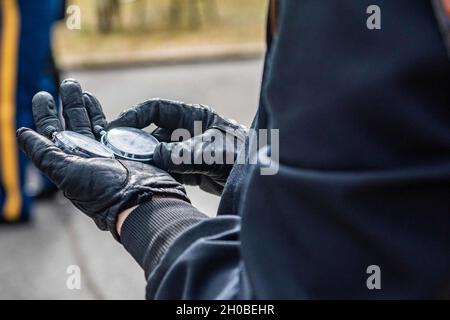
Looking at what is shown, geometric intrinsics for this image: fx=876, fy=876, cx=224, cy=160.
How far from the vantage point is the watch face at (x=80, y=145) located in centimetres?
145

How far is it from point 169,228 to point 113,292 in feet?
7.54

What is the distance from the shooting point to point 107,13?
7613 mm

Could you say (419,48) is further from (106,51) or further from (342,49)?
(106,51)

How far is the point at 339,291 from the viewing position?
100cm

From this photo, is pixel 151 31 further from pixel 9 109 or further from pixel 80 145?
pixel 80 145

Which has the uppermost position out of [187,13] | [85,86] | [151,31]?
[187,13]

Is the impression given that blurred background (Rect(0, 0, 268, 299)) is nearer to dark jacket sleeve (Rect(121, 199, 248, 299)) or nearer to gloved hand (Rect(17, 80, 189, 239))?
gloved hand (Rect(17, 80, 189, 239))

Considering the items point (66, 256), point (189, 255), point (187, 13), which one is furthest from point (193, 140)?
point (187, 13)

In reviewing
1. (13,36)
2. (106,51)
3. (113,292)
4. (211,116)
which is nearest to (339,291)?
(211,116)

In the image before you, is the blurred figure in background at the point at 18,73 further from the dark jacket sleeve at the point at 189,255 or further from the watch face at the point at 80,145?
the dark jacket sleeve at the point at 189,255

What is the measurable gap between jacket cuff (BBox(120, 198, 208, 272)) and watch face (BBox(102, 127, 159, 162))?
0.15 meters

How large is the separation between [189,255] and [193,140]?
0.36 metres

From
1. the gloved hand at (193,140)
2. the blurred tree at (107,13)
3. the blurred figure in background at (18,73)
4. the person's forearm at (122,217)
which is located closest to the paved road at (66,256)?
the blurred figure in background at (18,73)

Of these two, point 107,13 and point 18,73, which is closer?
point 18,73
